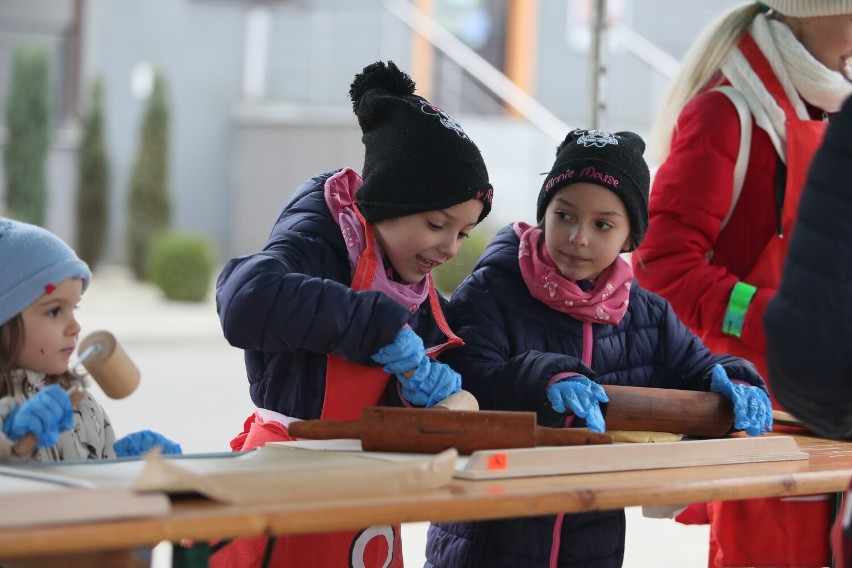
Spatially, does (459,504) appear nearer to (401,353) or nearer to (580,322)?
(401,353)

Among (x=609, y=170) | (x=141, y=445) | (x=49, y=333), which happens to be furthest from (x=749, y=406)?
(x=49, y=333)

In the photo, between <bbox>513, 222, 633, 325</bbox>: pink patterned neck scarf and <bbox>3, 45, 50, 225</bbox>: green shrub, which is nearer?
<bbox>513, 222, 633, 325</bbox>: pink patterned neck scarf

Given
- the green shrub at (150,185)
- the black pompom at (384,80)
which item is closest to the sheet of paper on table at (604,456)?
the black pompom at (384,80)

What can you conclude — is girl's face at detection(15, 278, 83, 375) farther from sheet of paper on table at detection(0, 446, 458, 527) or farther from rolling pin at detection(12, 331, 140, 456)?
sheet of paper on table at detection(0, 446, 458, 527)

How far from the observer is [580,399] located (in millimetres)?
2156

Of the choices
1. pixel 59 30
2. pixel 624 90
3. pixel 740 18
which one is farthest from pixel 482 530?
pixel 59 30

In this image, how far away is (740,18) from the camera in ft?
9.68

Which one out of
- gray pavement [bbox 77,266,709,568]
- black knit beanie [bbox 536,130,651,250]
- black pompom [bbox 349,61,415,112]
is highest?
black pompom [bbox 349,61,415,112]

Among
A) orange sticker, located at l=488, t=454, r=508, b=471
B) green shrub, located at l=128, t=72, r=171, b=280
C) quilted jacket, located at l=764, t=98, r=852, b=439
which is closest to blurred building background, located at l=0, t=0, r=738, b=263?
green shrub, located at l=128, t=72, r=171, b=280

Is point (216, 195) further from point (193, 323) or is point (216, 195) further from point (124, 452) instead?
point (124, 452)

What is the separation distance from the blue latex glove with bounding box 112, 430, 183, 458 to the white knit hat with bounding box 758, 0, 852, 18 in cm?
180

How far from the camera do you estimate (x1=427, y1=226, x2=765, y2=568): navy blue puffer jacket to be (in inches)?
94.7

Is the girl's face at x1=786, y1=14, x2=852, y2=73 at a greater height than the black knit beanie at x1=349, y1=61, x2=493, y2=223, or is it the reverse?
the girl's face at x1=786, y1=14, x2=852, y2=73

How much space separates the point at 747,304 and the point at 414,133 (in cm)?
95
